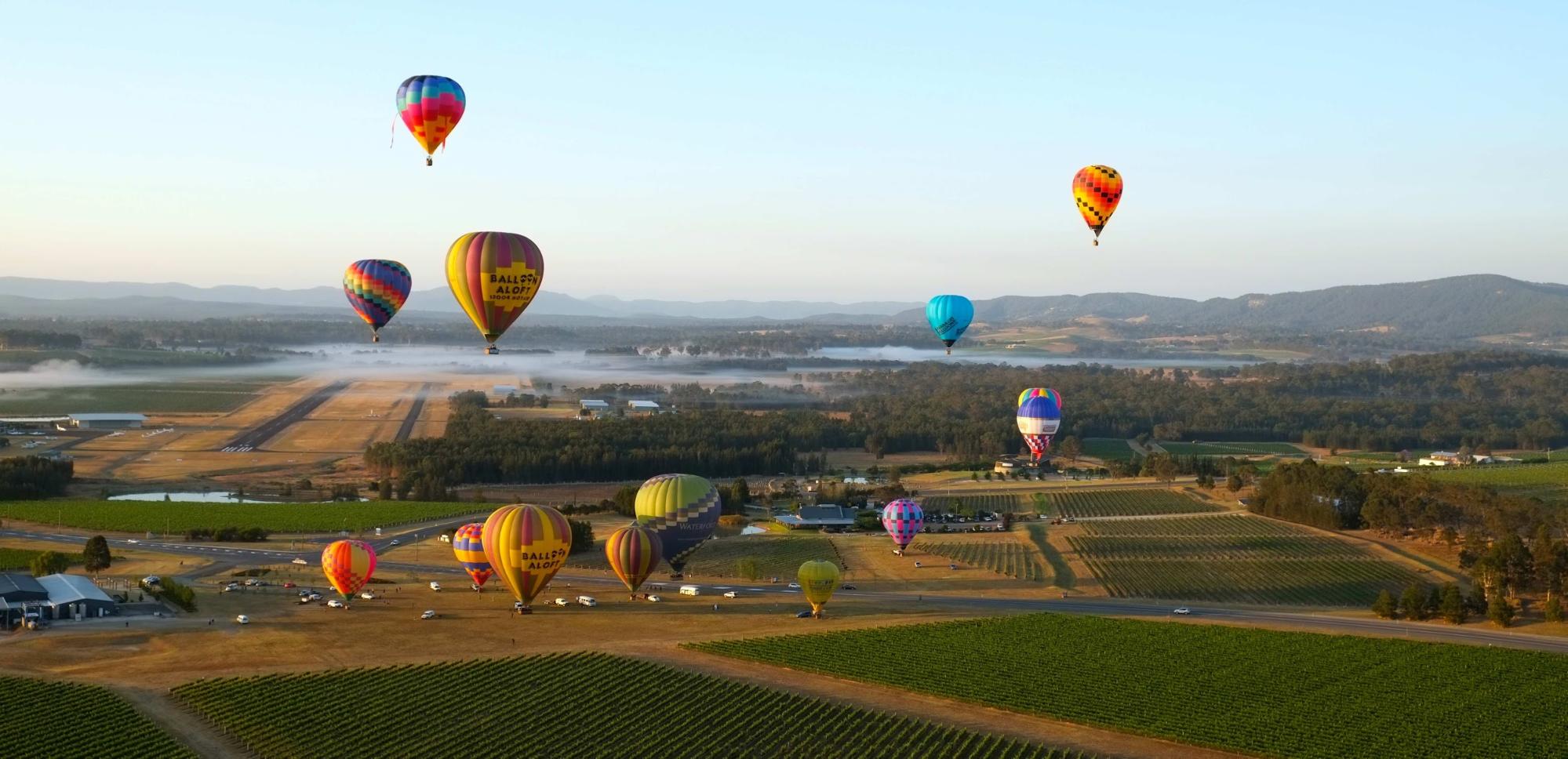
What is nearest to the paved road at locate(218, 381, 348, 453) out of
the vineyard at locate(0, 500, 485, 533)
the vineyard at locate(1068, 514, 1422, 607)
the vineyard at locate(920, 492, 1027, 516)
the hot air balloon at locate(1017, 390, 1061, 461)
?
the vineyard at locate(0, 500, 485, 533)

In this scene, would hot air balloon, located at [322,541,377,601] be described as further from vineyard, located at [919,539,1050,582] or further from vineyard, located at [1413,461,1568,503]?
vineyard, located at [1413,461,1568,503]

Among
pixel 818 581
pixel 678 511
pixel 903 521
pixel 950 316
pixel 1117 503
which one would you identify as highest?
pixel 950 316

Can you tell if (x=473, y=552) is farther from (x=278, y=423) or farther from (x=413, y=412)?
(x=413, y=412)

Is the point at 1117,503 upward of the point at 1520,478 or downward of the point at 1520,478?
downward

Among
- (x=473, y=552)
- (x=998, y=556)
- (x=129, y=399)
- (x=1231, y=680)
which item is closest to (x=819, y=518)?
(x=998, y=556)

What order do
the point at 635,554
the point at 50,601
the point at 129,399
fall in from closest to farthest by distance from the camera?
the point at 50,601 → the point at 635,554 → the point at 129,399
